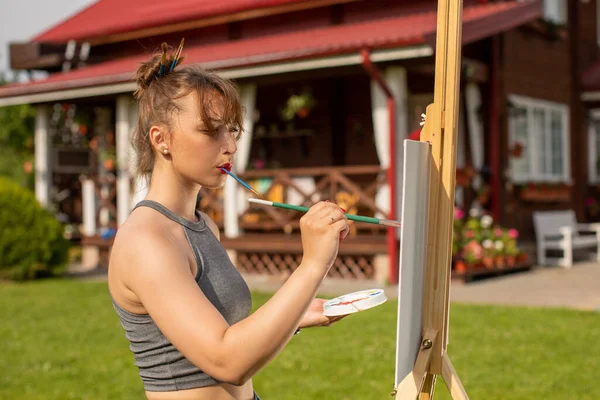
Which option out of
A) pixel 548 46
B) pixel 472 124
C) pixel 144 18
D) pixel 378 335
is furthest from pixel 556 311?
pixel 144 18

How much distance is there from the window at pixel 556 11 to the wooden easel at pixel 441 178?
13.0 metres

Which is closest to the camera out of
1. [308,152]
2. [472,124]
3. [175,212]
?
[175,212]

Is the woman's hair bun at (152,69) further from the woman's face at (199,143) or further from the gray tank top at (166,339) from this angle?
the gray tank top at (166,339)

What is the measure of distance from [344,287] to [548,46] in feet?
22.3

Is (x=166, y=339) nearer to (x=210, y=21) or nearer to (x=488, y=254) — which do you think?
(x=488, y=254)

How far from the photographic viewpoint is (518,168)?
1379 centimetres

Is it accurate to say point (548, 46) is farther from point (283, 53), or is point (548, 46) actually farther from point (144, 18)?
point (144, 18)

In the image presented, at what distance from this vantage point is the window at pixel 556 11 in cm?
1462

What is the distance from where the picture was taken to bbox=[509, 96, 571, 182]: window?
44.9 feet

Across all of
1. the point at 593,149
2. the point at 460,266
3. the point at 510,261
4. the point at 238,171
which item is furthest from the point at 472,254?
the point at 593,149

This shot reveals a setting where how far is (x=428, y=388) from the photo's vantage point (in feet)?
7.19

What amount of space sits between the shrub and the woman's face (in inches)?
426

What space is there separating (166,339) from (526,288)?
29.7ft

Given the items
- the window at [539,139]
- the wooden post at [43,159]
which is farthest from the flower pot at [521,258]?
the wooden post at [43,159]
